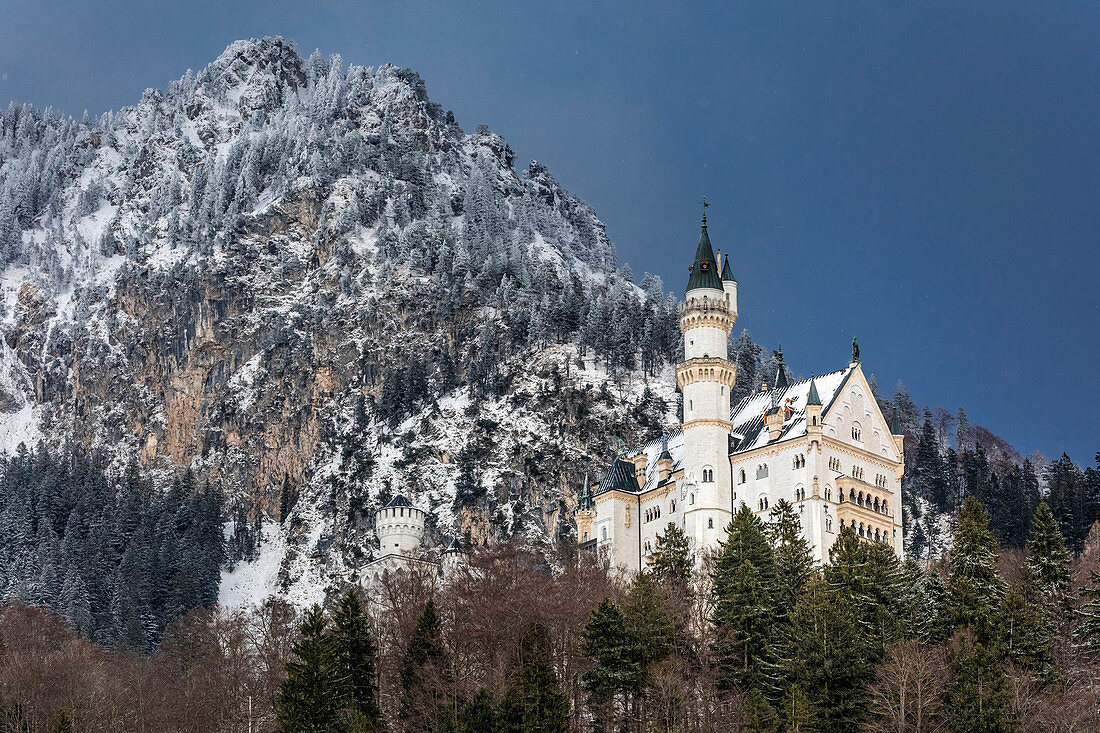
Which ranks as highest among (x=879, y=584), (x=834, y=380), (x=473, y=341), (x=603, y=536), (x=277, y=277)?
(x=277, y=277)

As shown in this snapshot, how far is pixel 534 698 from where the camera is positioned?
170 ft

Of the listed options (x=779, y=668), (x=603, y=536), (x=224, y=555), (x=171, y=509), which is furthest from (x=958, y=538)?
(x=171, y=509)

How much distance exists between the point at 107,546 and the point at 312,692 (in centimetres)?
9573

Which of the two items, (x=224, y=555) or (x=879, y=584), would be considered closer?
(x=879, y=584)

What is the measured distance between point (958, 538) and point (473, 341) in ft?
367

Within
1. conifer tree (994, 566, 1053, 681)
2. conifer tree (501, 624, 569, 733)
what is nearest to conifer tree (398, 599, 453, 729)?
conifer tree (501, 624, 569, 733)

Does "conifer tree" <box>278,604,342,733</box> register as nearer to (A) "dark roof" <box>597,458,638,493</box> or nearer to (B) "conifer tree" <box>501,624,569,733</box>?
(B) "conifer tree" <box>501,624,569,733</box>

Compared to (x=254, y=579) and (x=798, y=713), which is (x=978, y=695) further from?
(x=254, y=579)

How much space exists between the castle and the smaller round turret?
23535 mm

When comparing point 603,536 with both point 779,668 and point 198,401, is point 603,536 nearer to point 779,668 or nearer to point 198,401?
point 779,668

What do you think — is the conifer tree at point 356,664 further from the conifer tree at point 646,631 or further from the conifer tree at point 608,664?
the conifer tree at point 646,631

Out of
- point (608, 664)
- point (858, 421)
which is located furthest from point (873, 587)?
point (858, 421)

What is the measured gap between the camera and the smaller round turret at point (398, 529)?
371 ft

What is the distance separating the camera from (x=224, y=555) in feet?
480
